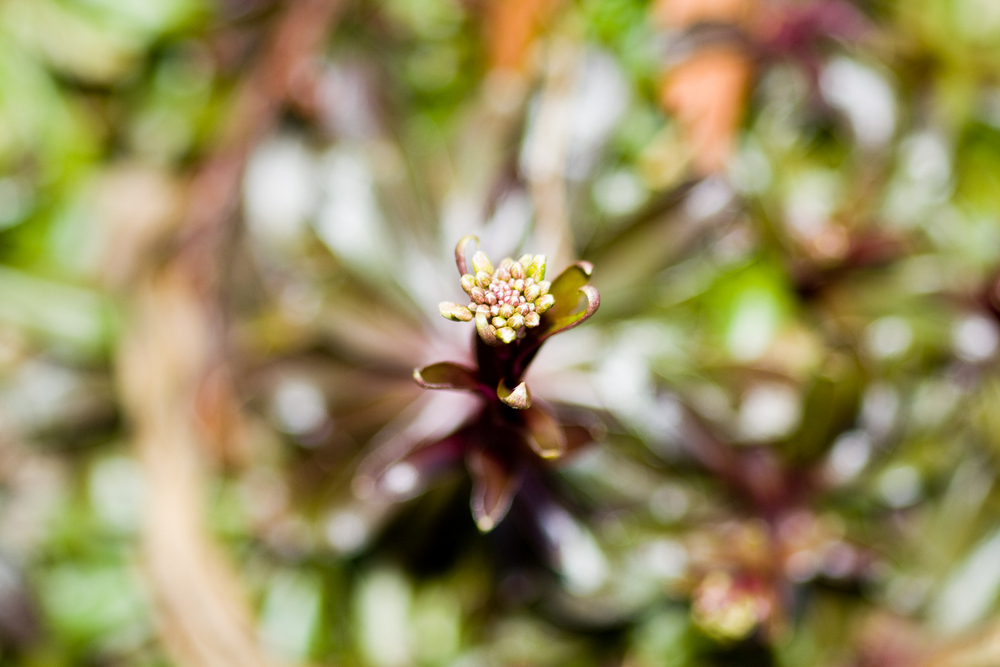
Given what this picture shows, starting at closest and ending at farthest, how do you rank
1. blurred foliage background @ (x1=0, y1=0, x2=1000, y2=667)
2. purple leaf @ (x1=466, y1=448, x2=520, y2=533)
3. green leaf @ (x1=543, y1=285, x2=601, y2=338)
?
1. green leaf @ (x1=543, y1=285, x2=601, y2=338)
2. purple leaf @ (x1=466, y1=448, x2=520, y2=533)
3. blurred foliage background @ (x1=0, y1=0, x2=1000, y2=667)

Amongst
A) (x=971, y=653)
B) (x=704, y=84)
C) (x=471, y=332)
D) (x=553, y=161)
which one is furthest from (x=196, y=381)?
(x=971, y=653)

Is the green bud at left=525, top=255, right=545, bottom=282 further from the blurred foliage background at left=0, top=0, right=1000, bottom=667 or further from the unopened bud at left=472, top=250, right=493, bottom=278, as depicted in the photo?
the blurred foliage background at left=0, top=0, right=1000, bottom=667

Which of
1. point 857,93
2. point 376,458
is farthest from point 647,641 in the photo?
point 857,93

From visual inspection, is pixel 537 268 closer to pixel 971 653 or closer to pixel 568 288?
pixel 568 288

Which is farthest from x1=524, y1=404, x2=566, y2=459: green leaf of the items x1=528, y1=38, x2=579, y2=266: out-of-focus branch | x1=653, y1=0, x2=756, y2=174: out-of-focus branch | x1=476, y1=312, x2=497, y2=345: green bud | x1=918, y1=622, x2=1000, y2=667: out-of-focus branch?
x1=918, y1=622, x2=1000, y2=667: out-of-focus branch

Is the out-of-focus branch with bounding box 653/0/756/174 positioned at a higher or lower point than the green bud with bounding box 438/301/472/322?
higher

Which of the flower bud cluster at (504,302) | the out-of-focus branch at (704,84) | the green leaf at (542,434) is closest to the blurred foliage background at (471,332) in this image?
the out-of-focus branch at (704,84)

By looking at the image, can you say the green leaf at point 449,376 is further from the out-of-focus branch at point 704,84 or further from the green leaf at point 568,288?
the out-of-focus branch at point 704,84

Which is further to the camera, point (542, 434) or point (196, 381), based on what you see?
point (196, 381)
